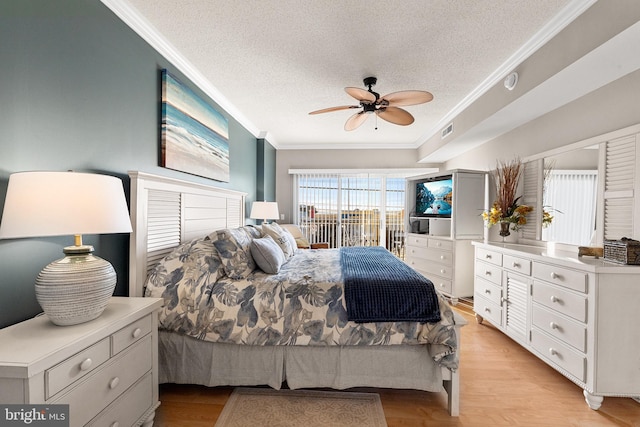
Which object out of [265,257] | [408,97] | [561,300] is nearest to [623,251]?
[561,300]

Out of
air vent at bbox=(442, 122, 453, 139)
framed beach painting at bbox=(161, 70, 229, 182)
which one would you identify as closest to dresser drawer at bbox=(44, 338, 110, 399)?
framed beach painting at bbox=(161, 70, 229, 182)

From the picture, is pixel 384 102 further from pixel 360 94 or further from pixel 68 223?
pixel 68 223

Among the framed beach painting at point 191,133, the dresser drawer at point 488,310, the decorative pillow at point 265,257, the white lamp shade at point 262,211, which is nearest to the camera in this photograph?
the decorative pillow at point 265,257

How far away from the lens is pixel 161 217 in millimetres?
2174

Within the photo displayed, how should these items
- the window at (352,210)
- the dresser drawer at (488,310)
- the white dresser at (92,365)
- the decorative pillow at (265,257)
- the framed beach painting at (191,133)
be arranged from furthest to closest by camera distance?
the window at (352,210)
the dresser drawer at (488,310)
the framed beach painting at (191,133)
the decorative pillow at (265,257)
the white dresser at (92,365)

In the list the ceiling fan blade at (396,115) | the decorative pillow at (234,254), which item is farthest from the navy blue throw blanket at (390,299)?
the ceiling fan blade at (396,115)

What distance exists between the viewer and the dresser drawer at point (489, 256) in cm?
278

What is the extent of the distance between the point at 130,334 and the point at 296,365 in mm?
1010

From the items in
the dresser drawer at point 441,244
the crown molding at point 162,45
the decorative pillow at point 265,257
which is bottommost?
the dresser drawer at point 441,244

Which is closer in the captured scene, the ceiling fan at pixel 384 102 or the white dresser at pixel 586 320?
the white dresser at pixel 586 320

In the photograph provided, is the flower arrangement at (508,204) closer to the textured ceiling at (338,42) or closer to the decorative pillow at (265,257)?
the textured ceiling at (338,42)

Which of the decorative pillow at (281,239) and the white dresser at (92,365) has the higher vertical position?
the decorative pillow at (281,239)

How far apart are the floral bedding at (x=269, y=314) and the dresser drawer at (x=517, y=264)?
1057 millimetres

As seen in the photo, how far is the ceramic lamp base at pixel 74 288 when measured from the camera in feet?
3.83
